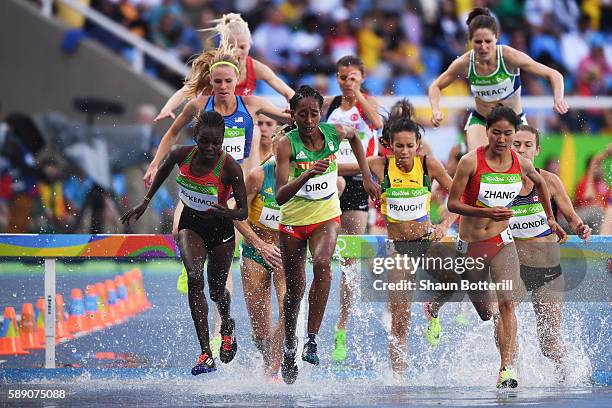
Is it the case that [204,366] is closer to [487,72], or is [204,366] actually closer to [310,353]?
[310,353]

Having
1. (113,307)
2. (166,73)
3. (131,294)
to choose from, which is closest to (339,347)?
(113,307)

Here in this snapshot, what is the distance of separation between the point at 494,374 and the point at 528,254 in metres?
0.95

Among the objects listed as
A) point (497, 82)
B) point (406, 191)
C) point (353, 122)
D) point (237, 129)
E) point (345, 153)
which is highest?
point (497, 82)

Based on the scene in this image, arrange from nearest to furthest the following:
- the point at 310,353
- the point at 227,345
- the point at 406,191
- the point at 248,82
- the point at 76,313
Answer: the point at 310,353
the point at 227,345
the point at 406,191
the point at 248,82
the point at 76,313

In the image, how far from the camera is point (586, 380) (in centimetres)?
1026

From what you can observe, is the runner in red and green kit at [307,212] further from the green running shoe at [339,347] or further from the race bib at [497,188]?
the green running shoe at [339,347]

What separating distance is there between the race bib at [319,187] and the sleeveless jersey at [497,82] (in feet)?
7.02

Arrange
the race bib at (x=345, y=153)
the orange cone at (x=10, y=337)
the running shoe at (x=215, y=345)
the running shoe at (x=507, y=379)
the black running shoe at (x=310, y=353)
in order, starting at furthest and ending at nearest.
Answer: the race bib at (x=345, y=153)
the orange cone at (x=10, y=337)
the running shoe at (x=215, y=345)
the running shoe at (x=507, y=379)
the black running shoe at (x=310, y=353)

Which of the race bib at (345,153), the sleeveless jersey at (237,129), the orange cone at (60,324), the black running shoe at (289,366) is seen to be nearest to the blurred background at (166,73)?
the race bib at (345,153)

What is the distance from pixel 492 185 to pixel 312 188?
50.0 inches

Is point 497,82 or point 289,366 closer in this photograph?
point 289,366

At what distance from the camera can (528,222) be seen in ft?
33.8

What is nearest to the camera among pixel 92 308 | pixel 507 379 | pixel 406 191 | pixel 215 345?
pixel 507 379

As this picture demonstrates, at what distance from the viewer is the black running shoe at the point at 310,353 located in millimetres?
9336
